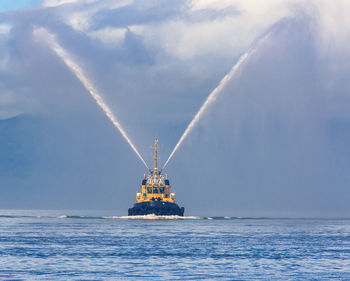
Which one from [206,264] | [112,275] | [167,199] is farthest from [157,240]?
[167,199]

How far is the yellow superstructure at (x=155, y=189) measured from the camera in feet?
536

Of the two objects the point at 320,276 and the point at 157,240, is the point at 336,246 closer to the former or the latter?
the point at 157,240

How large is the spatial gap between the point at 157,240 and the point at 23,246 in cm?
1784

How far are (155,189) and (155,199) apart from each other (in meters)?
3.41

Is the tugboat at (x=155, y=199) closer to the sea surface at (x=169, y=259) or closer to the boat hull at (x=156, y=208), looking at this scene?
the boat hull at (x=156, y=208)

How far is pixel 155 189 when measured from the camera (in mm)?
163750

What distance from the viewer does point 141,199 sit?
166125 millimetres

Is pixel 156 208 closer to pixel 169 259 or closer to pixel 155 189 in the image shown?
pixel 155 189

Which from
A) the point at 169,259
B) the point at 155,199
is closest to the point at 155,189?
the point at 155,199

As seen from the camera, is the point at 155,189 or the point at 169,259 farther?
the point at 155,189

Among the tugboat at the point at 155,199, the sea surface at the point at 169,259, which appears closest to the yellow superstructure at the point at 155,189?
the tugboat at the point at 155,199

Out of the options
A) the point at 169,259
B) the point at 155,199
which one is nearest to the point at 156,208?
the point at 155,199

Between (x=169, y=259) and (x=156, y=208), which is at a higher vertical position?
(x=156, y=208)

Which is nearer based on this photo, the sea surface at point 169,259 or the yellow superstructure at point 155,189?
the sea surface at point 169,259
